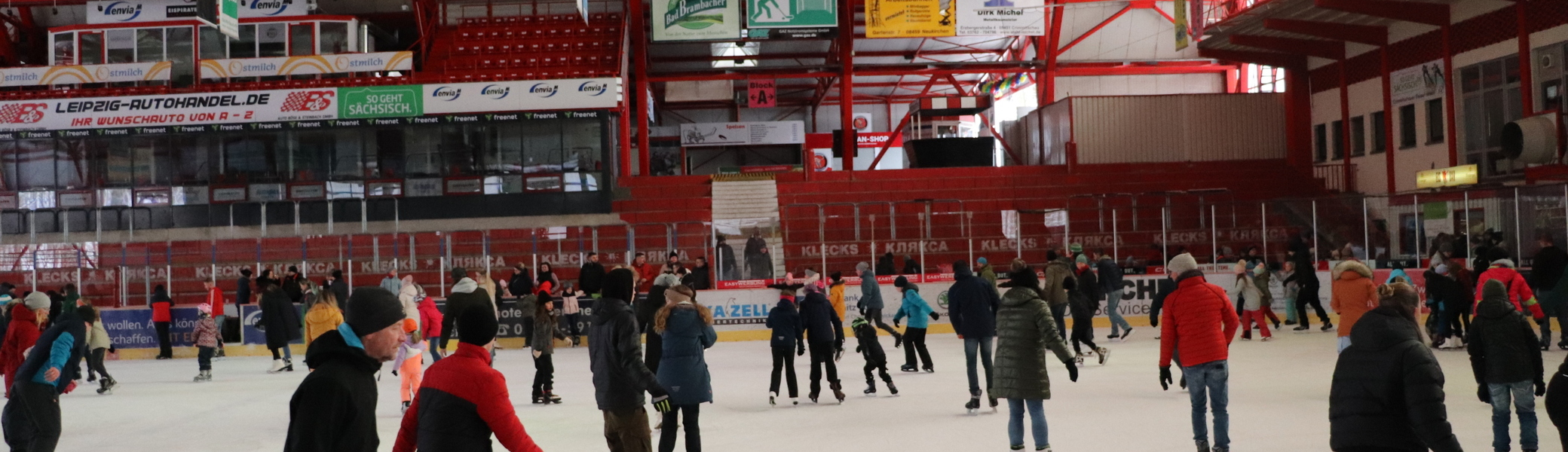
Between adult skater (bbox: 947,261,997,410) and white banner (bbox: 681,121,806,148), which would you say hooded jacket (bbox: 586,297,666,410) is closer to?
adult skater (bbox: 947,261,997,410)

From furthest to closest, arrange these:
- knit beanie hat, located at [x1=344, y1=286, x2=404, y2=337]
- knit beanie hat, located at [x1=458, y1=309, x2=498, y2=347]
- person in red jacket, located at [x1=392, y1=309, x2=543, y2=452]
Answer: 1. knit beanie hat, located at [x1=458, y1=309, x2=498, y2=347]
2. person in red jacket, located at [x1=392, y1=309, x2=543, y2=452]
3. knit beanie hat, located at [x1=344, y1=286, x2=404, y2=337]

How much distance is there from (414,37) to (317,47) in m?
4.78

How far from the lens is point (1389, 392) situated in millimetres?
4621

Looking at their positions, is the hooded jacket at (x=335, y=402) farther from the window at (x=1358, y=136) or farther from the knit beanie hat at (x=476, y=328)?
the window at (x=1358, y=136)

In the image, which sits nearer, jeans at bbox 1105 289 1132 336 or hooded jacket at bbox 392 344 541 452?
hooded jacket at bbox 392 344 541 452

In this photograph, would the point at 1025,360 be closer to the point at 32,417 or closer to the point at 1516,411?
the point at 1516,411

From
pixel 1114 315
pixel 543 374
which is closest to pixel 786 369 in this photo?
pixel 543 374

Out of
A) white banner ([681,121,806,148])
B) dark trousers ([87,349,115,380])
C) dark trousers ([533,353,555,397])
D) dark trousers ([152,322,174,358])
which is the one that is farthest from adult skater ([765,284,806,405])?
white banner ([681,121,806,148])

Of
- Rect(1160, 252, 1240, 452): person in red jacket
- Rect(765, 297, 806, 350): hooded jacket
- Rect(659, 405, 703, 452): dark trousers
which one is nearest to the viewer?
Rect(659, 405, 703, 452): dark trousers

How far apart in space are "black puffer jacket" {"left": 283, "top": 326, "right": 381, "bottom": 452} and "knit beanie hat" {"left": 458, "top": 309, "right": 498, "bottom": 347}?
1.97 ft

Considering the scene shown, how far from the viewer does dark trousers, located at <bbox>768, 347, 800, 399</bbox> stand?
37.7 ft

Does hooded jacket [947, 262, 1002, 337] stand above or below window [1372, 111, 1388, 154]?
below

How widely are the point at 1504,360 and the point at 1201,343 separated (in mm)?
1695

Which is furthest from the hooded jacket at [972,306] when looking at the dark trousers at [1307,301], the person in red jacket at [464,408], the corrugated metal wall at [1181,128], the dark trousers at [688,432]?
the corrugated metal wall at [1181,128]
